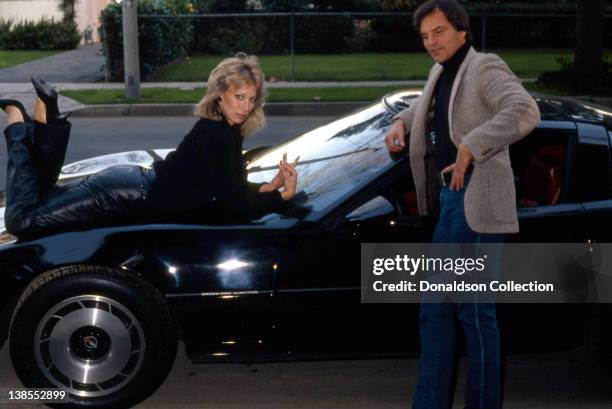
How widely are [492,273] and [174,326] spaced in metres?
1.34

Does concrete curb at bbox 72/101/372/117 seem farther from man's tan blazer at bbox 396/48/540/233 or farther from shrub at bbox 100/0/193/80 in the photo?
man's tan blazer at bbox 396/48/540/233

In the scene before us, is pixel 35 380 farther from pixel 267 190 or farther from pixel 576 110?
pixel 576 110

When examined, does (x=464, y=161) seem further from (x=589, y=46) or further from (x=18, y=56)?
(x=18, y=56)

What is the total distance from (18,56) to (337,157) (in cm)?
2456

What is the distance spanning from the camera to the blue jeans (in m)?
3.89

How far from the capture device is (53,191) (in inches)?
182

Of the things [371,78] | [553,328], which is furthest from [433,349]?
[371,78]

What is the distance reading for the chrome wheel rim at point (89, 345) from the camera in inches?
165

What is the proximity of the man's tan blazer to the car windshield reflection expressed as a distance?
0.64 m

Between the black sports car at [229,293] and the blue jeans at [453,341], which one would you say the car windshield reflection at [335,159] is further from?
the blue jeans at [453,341]

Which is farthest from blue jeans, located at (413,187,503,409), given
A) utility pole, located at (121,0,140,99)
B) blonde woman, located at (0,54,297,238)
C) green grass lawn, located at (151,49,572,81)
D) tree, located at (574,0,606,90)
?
green grass lawn, located at (151,49,572,81)

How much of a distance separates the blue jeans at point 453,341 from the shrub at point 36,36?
28.7m

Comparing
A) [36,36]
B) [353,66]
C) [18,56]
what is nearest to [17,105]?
[353,66]

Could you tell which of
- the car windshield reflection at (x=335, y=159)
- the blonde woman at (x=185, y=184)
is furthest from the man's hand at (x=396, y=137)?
the blonde woman at (x=185, y=184)
